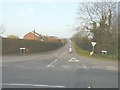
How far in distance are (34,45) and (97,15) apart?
13.9 m

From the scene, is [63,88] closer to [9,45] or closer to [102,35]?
[9,45]

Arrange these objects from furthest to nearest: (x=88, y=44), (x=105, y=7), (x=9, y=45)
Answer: (x=88, y=44) < (x=105, y=7) < (x=9, y=45)

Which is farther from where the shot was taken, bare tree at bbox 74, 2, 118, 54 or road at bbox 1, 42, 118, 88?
bare tree at bbox 74, 2, 118, 54

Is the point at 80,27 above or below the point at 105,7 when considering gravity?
below

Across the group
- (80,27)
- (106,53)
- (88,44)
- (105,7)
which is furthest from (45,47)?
(106,53)

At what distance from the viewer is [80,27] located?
56.6 meters

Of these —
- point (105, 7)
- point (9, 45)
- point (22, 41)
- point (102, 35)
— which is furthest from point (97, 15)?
point (9, 45)

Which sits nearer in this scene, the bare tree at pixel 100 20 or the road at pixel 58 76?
the road at pixel 58 76

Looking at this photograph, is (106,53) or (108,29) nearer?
(106,53)

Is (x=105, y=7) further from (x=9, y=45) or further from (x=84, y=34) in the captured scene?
(x=9, y=45)

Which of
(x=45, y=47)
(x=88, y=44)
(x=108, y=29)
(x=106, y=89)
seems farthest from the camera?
(x=45, y=47)

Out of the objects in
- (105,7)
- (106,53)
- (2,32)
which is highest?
(105,7)

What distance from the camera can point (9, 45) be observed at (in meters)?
46.0

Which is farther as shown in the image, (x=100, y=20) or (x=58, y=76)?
(x=100, y=20)
